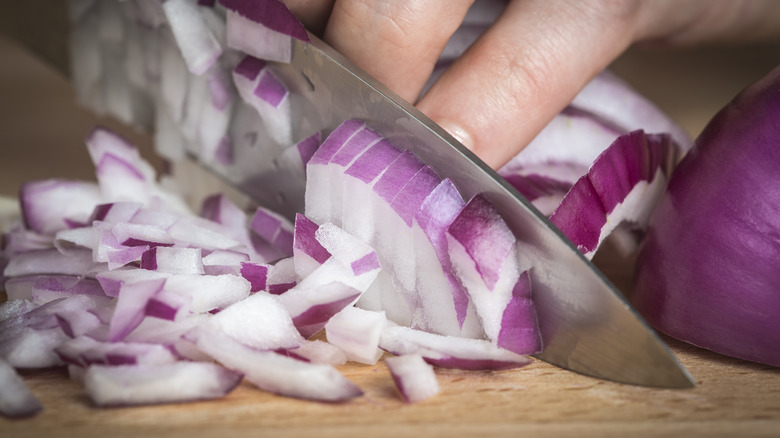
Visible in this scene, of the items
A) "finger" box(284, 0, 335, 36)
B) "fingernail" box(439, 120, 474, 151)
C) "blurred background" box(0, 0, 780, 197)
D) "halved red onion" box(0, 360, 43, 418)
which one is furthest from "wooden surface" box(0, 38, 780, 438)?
"blurred background" box(0, 0, 780, 197)

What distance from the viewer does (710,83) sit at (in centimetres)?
188

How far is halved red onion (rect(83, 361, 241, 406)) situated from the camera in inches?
26.0

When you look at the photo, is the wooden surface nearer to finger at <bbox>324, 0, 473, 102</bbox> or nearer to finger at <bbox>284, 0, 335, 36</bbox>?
finger at <bbox>324, 0, 473, 102</bbox>

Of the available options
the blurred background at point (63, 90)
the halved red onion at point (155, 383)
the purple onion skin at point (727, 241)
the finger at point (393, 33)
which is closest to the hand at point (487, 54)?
the finger at point (393, 33)

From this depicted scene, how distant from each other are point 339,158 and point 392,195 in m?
0.09

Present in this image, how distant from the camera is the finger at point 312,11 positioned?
96 centimetres

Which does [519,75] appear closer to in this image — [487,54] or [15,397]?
[487,54]

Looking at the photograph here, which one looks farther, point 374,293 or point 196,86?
point 196,86

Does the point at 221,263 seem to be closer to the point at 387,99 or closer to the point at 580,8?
the point at 387,99

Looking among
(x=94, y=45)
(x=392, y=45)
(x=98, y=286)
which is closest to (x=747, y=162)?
(x=392, y=45)

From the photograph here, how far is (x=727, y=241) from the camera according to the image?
2.59ft

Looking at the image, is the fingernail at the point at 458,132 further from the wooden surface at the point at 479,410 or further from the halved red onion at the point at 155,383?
the halved red onion at the point at 155,383

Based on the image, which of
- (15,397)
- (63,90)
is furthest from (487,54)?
(63,90)

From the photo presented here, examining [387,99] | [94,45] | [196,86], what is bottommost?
[387,99]
